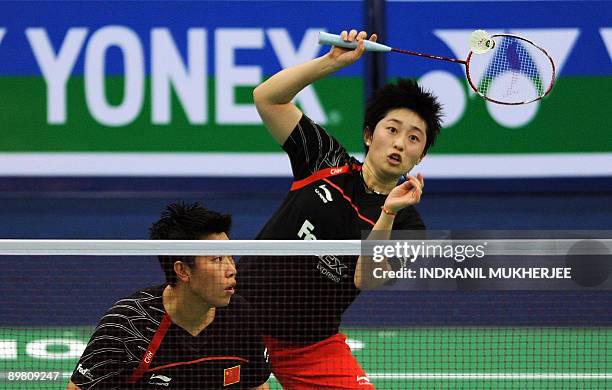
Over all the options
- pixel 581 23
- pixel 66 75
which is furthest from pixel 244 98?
pixel 581 23

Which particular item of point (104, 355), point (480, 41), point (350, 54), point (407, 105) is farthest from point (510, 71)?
point (104, 355)

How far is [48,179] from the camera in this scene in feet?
26.6

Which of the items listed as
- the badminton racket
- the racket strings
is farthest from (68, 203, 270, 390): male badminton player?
the racket strings

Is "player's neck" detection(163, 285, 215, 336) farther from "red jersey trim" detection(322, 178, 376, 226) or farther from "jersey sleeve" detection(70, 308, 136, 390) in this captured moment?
"red jersey trim" detection(322, 178, 376, 226)

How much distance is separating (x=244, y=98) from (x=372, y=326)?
167 centimetres

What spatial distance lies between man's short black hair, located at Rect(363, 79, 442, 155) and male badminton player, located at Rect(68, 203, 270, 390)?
815mm

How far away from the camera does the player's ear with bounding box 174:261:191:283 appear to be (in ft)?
13.8

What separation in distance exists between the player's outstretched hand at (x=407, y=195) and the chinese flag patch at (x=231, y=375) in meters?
A: 0.76

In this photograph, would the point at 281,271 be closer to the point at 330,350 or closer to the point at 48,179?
the point at 330,350

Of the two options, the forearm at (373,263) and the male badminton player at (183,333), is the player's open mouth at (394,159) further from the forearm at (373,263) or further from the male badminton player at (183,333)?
the male badminton player at (183,333)

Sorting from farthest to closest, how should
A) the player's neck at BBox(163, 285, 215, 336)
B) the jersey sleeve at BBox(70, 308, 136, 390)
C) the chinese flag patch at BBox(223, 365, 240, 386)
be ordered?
the chinese flag patch at BBox(223, 365, 240, 386)
the player's neck at BBox(163, 285, 215, 336)
the jersey sleeve at BBox(70, 308, 136, 390)

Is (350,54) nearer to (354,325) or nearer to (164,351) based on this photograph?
(164,351)

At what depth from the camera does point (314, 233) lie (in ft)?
15.2

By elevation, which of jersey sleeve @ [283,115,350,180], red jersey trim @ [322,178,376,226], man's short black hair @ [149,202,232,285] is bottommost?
man's short black hair @ [149,202,232,285]
